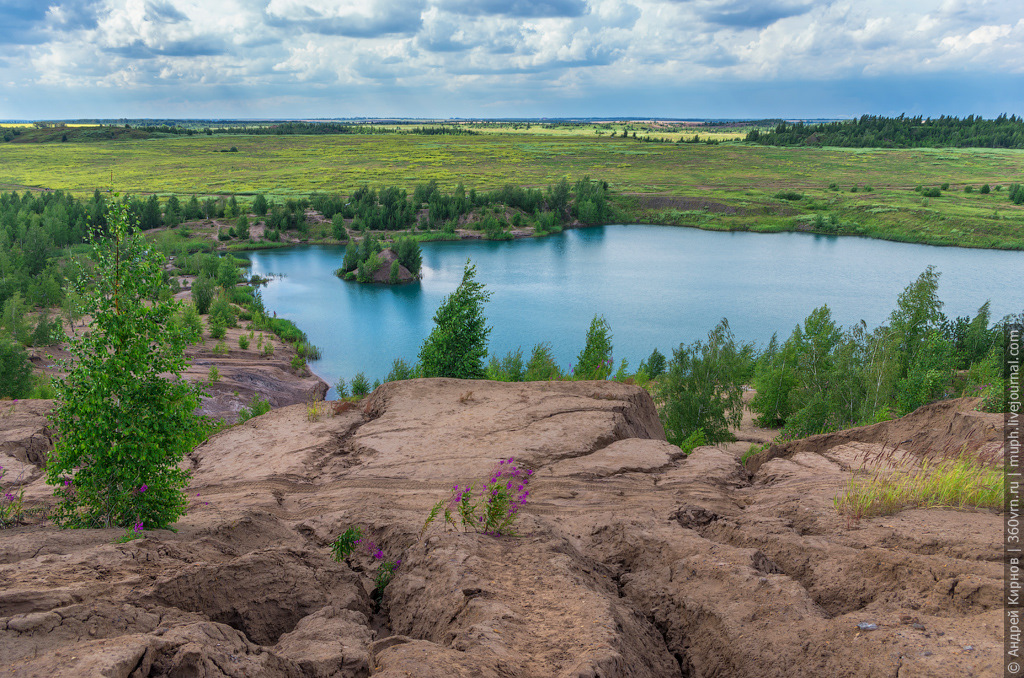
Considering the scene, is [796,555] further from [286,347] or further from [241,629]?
[286,347]

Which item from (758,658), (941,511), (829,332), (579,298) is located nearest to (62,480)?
(758,658)

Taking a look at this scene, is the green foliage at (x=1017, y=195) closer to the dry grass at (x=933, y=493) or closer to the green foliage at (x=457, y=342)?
the green foliage at (x=457, y=342)

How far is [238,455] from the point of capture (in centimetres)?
1583

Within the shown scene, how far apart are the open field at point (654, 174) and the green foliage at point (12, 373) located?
69.2 m

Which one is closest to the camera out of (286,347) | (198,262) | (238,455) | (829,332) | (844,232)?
(238,455)

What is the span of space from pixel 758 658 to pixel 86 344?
29.2 ft

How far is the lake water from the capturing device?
48250 millimetres

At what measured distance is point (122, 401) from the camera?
8.16 meters

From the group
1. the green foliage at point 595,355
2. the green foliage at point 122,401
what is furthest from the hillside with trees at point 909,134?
the green foliage at point 122,401

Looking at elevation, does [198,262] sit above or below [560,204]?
below

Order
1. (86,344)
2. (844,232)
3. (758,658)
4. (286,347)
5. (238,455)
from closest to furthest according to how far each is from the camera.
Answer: (758,658), (86,344), (238,455), (286,347), (844,232)

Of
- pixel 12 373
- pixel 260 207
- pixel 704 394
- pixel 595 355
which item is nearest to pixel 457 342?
pixel 595 355

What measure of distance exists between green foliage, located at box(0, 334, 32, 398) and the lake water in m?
16.8

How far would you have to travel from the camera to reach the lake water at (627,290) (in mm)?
48250
